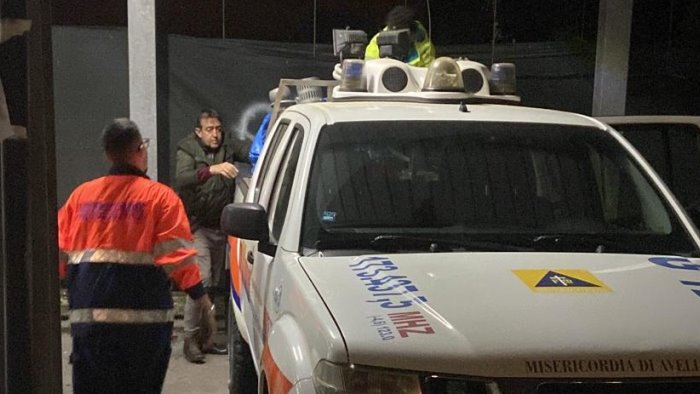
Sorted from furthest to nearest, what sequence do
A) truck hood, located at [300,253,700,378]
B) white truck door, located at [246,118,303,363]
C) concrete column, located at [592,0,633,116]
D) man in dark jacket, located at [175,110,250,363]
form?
concrete column, located at [592,0,633,116] → man in dark jacket, located at [175,110,250,363] → white truck door, located at [246,118,303,363] → truck hood, located at [300,253,700,378]

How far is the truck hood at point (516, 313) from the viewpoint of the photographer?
2463mm

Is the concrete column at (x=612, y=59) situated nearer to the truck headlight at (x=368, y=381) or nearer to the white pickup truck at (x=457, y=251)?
the white pickup truck at (x=457, y=251)

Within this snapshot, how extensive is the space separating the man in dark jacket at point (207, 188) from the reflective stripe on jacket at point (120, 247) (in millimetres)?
Result: 2590

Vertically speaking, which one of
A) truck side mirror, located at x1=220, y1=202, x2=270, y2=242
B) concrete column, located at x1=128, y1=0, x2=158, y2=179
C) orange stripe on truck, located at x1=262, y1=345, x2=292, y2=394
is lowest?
orange stripe on truck, located at x1=262, y1=345, x2=292, y2=394

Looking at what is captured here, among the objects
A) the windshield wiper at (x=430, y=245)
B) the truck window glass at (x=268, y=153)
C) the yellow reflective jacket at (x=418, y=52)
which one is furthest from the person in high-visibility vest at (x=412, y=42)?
the windshield wiper at (x=430, y=245)

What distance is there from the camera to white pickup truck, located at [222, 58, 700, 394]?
8.18 ft

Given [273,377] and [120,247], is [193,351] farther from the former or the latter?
[273,377]

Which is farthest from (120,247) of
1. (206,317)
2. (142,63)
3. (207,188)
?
(142,63)

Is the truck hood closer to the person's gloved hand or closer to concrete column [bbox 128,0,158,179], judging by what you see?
the person's gloved hand

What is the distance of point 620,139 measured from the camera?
4.03 metres

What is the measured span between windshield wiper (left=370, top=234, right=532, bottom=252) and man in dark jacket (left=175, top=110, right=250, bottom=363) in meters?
3.50

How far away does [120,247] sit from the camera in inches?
158

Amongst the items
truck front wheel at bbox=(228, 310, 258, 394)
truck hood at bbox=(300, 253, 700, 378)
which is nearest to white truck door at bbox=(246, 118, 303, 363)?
truck hood at bbox=(300, 253, 700, 378)

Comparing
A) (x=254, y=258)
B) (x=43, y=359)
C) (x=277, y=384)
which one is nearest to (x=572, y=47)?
(x=254, y=258)
